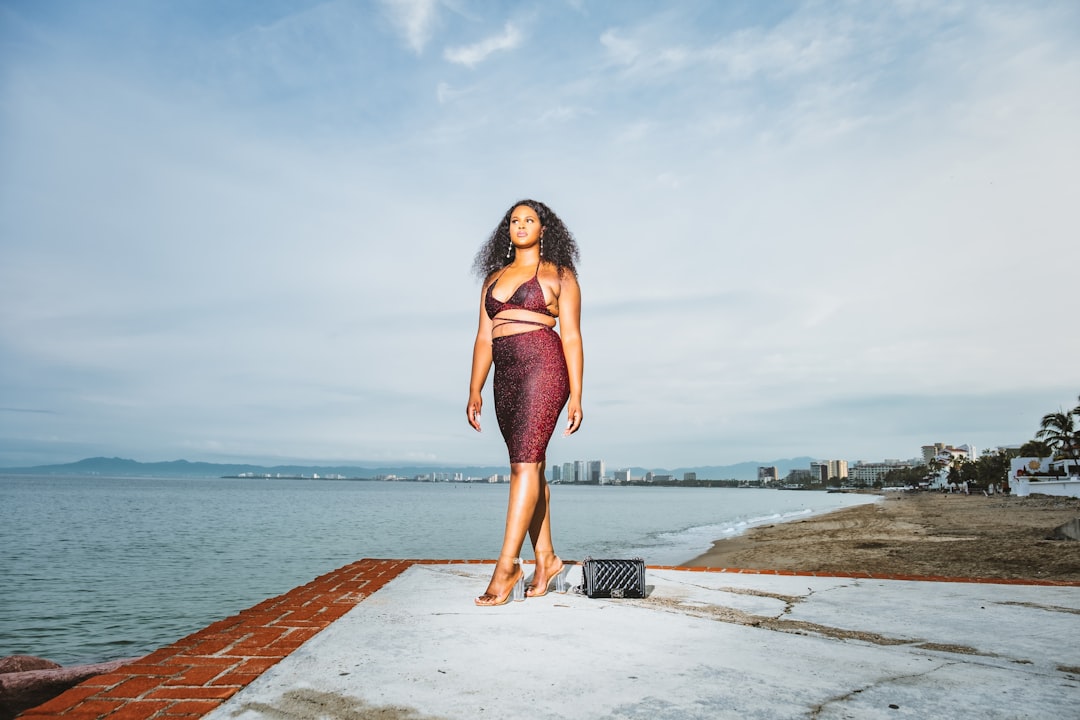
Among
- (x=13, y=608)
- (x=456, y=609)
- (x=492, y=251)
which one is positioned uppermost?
(x=492, y=251)

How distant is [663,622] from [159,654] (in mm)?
2295

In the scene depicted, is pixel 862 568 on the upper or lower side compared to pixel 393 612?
lower

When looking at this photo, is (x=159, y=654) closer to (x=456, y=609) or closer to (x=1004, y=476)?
(x=456, y=609)

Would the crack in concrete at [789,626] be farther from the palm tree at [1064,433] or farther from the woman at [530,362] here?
the palm tree at [1064,433]

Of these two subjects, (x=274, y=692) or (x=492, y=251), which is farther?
(x=492, y=251)

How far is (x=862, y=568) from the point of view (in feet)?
42.4

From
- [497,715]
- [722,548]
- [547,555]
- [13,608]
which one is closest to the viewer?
[497,715]

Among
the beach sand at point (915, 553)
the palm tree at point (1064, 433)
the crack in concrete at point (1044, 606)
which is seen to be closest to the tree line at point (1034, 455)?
the palm tree at point (1064, 433)

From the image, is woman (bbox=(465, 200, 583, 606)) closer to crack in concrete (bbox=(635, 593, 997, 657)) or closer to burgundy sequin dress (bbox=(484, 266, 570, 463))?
burgundy sequin dress (bbox=(484, 266, 570, 463))

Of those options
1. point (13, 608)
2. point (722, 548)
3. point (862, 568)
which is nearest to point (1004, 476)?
point (722, 548)

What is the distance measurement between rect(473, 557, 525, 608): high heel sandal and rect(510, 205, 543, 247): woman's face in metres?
2.06

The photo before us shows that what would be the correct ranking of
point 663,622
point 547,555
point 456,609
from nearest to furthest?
point 663,622 → point 456,609 → point 547,555

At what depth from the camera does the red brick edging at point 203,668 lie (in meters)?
2.08

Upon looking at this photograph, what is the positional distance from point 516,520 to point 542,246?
1827 mm
